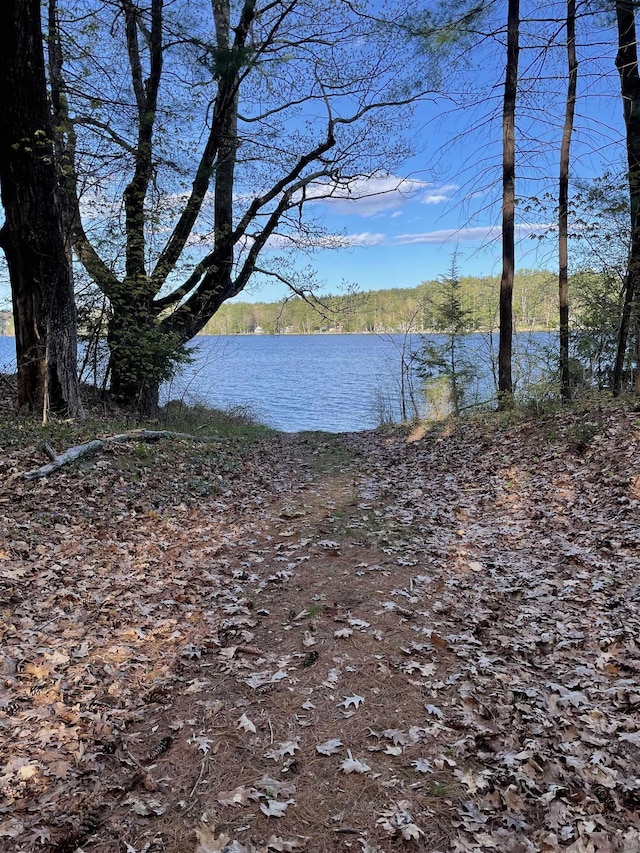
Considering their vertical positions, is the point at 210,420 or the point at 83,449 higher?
the point at 83,449

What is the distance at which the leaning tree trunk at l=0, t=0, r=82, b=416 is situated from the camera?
7.68 meters

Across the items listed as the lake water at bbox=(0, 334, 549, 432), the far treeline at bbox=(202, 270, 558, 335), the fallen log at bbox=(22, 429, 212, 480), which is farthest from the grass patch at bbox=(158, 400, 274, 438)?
the far treeline at bbox=(202, 270, 558, 335)

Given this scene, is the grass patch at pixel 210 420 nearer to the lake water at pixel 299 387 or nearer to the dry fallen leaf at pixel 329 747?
Answer: the lake water at pixel 299 387

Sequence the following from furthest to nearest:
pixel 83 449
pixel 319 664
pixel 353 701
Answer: pixel 83 449
pixel 319 664
pixel 353 701

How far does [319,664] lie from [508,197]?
10893mm

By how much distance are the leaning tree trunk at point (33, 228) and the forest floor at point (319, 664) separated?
1.88 meters

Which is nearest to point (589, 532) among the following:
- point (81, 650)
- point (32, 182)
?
point (81, 650)

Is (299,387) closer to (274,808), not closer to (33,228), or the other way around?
(33,228)

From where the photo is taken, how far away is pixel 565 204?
1088 centimetres

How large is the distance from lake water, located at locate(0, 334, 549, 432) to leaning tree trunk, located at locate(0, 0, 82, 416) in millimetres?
1986

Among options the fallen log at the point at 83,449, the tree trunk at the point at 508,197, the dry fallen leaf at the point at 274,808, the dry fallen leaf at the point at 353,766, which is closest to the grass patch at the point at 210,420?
the fallen log at the point at 83,449

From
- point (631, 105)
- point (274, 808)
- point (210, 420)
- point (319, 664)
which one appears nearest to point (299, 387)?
point (210, 420)

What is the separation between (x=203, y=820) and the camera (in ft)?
8.20

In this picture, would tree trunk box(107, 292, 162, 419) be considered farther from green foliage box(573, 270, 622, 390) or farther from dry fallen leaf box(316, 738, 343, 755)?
dry fallen leaf box(316, 738, 343, 755)
